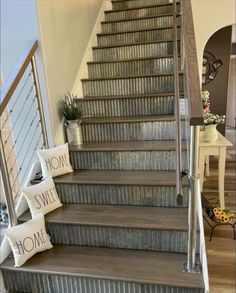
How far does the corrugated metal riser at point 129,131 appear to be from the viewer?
2.34 m

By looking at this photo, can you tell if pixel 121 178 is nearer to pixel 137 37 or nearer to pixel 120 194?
pixel 120 194

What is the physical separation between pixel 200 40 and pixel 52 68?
1.84m

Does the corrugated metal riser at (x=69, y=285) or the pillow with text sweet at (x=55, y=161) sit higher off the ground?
the pillow with text sweet at (x=55, y=161)

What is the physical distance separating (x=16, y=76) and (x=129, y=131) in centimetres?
102

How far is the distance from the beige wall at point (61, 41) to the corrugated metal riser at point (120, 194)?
1.69 feet

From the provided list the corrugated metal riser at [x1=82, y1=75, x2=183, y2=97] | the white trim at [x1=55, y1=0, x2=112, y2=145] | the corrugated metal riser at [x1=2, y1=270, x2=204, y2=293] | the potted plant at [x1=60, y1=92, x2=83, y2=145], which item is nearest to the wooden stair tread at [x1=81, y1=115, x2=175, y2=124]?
the potted plant at [x1=60, y1=92, x2=83, y2=145]

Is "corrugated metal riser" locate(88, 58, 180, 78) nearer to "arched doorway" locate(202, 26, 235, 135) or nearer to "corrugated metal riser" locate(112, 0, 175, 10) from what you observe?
"corrugated metal riser" locate(112, 0, 175, 10)

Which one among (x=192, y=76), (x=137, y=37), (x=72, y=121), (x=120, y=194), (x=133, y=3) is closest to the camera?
(x=192, y=76)

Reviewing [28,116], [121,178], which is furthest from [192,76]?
[28,116]

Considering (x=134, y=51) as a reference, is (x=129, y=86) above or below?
below

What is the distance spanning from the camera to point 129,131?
241cm

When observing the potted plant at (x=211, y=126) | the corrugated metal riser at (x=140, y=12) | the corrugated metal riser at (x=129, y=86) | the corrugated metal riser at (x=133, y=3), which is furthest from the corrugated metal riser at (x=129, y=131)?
the corrugated metal riser at (x=133, y=3)

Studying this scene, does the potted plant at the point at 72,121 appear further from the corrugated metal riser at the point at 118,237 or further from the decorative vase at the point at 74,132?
the corrugated metal riser at the point at 118,237

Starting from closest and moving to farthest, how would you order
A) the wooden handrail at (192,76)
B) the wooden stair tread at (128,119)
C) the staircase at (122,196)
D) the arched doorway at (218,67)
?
the wooden handrail at (192,76) < the staircase at (122,196) < the wooden stair tread at (128,119) < the arched doorway at (218,67)
